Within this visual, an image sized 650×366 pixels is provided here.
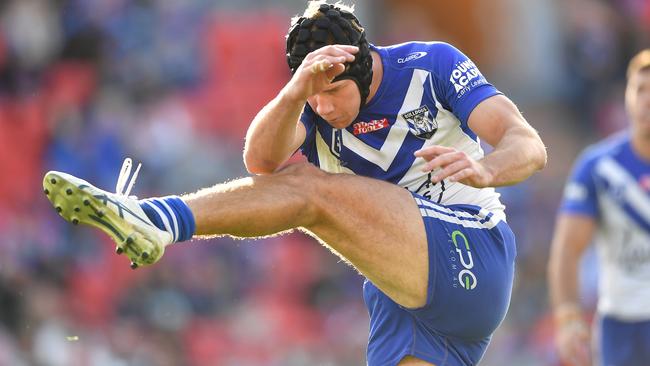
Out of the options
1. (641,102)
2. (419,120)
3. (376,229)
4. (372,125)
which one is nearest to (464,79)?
(419,120)

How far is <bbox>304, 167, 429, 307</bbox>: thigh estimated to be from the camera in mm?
5820

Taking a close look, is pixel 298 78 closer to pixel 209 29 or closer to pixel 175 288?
pixel 175 288

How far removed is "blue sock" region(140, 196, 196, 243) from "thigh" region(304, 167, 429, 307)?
536mm

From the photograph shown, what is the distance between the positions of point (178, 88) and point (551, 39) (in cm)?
663

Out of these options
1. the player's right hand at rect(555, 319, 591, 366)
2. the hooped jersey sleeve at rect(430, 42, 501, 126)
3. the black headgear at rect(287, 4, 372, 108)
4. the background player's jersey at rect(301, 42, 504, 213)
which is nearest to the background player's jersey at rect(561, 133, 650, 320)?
the player's right hand at rect(555, 319, 591, 366)

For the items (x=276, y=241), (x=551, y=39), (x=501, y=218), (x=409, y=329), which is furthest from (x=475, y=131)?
(x=551, y=39)

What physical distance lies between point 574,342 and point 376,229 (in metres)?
2.93

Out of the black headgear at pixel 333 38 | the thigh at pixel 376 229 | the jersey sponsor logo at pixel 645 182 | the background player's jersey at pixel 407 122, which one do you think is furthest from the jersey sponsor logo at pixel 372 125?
the jersey sponsor logo at pixel 645 182

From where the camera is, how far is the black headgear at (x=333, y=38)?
6000mm

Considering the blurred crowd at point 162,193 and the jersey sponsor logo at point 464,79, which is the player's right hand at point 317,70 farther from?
the blurred crowd at point 162,193

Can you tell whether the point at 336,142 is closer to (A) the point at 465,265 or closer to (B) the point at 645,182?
(A) the point at 465,265

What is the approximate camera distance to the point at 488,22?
61.8ft

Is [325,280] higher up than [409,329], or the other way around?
[409,329]

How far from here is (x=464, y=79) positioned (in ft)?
20.2
